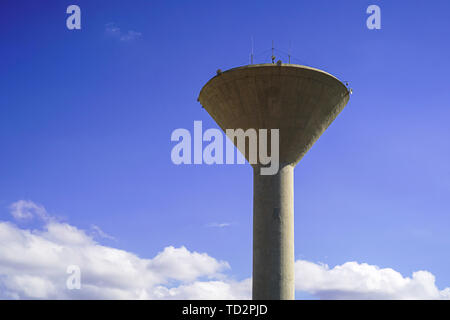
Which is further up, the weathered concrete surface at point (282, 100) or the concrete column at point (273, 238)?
the weathered concrete surface at point (282, 100)

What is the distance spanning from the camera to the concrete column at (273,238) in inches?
717

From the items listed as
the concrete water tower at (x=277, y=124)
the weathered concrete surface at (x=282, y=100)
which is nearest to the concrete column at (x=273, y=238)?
the concrete water tower at (x=277, y=124)

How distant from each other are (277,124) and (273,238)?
4.63m

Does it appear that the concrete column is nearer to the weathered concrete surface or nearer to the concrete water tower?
the concrete water tower

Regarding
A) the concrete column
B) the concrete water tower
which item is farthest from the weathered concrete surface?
the concrete column

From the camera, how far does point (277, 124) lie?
1916 centimetres

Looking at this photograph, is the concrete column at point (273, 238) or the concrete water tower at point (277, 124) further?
the concrete water tower at point (277, 124)

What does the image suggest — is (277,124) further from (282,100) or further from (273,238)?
(273,238)

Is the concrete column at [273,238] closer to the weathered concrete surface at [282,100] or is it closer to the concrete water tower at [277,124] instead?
the concrete water tower at [277,124]

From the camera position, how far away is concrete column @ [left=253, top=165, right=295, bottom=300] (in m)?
18.2
